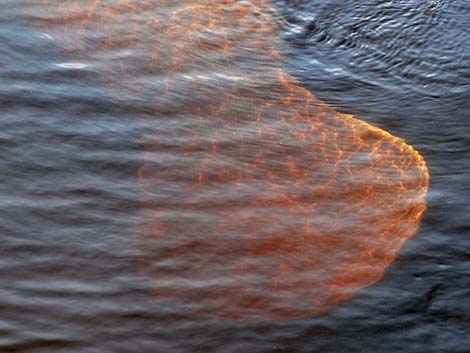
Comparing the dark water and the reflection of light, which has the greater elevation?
the reflection of light

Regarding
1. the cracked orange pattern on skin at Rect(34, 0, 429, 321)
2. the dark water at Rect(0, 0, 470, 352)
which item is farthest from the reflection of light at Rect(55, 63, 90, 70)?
the cracked orange pattern on skin at Rect(34, 0, 429, 321)

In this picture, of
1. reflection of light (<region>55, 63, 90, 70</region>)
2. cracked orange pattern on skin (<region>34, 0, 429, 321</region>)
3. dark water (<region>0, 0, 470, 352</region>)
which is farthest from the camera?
reflection of light (<region>55, 63, 90, 70</region>)

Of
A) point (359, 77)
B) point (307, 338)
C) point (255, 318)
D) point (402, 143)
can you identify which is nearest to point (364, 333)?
point (307, 338)

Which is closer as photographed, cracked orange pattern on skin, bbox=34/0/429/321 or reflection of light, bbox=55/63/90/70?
cracked orange pattern on skin, bbox=34/0/429/321

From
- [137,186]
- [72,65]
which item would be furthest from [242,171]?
[72,65]

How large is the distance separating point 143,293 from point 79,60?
1.63 m

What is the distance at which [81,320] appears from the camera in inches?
103

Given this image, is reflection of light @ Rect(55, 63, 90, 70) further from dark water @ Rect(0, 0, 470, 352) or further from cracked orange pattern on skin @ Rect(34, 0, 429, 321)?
cracked orange pattern on skin @ Rect(34, 0, 429, 321)

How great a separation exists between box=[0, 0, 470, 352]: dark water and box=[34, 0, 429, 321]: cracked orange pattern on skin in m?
0.07

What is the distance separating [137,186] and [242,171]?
0.50 m

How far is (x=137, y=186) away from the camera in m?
3.21

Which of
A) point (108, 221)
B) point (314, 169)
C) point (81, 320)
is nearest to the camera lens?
point (81, 320)

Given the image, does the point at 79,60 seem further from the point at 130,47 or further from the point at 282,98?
the point at 282,98

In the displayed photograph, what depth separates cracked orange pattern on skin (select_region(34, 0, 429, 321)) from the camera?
2.92m
